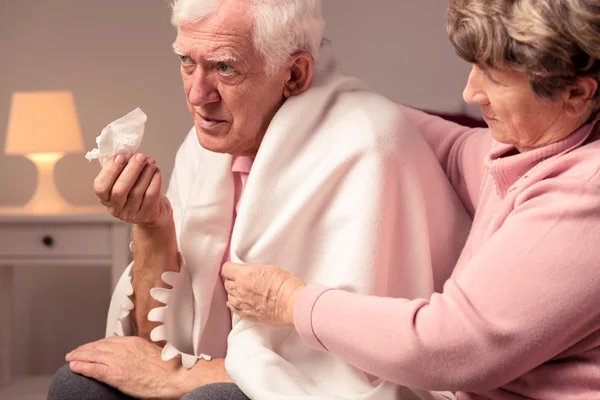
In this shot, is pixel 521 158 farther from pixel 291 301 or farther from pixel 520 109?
pixel 291 301

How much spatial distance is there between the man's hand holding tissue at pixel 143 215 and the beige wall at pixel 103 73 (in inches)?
60.8

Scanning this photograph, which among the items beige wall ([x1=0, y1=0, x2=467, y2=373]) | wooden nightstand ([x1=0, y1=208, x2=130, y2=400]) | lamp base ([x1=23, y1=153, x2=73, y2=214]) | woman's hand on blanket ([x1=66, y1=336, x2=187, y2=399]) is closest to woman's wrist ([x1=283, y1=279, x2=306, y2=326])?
woman's hand on blanket ([x1=66, y1=336, x2=187, y2=399])

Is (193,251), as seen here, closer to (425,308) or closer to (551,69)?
(425,308)

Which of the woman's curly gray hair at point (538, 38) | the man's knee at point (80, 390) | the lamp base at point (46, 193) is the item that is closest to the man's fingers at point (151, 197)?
the man's knee at point (80, 390)

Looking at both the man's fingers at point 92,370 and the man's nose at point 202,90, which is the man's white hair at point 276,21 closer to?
the man's nose at point 202,90

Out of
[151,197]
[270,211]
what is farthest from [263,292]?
[151,197]

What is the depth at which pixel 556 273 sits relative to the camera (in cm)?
108

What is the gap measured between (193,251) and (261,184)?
0.72 feet

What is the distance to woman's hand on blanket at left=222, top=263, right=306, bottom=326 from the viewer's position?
1355mm

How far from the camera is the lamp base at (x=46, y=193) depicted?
9.21 feet

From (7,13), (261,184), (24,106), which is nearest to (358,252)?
(261,184)

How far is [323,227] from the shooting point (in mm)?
1515

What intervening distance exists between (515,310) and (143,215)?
74cm

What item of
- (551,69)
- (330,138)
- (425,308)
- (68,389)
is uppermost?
(551,69)
